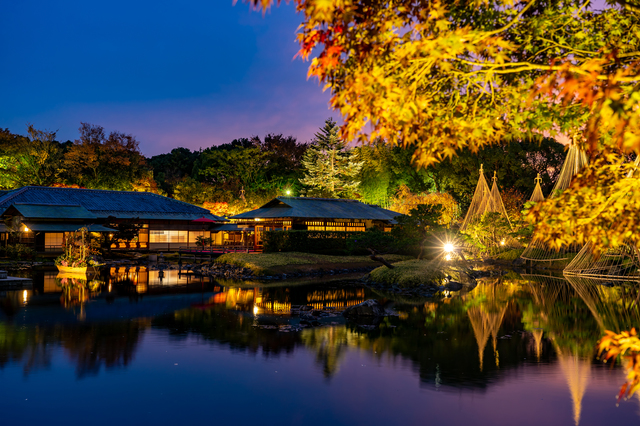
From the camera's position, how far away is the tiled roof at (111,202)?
35.0 m

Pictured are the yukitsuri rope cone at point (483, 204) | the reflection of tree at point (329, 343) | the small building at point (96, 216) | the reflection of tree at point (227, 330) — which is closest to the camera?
the reflection of tree at point (329, 343)

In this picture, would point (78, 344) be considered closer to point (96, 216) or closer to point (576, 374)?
point (576, 374)

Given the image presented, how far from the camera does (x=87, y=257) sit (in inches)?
992

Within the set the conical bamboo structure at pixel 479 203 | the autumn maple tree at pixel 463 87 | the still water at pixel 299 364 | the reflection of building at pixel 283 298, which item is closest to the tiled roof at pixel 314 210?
the conical bamboo structure at pixel 479 203

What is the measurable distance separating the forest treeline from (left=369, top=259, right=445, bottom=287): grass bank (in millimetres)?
24182

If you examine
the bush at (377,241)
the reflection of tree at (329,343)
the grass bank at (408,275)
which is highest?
the bush at (377,241)

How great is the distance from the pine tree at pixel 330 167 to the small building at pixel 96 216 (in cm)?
1467

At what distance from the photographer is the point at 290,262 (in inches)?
1025

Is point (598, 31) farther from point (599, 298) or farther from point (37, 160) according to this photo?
point (37, 160)

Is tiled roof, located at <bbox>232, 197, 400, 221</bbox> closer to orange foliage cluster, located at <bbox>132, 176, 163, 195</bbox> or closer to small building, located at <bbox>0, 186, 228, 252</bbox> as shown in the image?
small building, located at <bbox>0, 186, 228, 252</bbox>

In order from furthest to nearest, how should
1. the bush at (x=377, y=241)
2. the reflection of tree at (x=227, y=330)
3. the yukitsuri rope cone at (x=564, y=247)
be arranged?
the bush at (x=377, y=241)
the yukitsuri rope cone at (x=564, y=247)
the reflection of tree at (x=227, y=330)

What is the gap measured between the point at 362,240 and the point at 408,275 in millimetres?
9596

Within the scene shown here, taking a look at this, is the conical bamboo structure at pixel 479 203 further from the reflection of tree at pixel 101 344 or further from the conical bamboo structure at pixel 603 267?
the reflection of tree at pixel 101 344

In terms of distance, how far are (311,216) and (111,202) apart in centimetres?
1712
